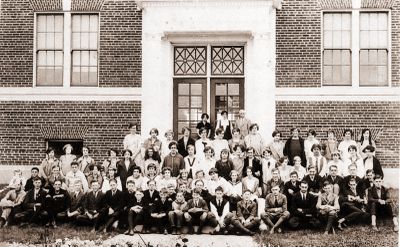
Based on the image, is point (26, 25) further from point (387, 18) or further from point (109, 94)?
point (387, 18)

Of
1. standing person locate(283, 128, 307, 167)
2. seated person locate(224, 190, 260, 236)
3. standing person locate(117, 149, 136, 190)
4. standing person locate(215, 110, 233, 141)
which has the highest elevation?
standing person locate(215, 110, 233, 141)

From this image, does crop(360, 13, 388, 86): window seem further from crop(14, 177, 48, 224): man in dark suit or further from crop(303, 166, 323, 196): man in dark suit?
crop(14, 177, 48, 224): man in dark suit

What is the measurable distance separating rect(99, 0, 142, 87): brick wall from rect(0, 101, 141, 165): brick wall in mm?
602

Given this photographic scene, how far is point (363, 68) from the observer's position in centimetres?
1242

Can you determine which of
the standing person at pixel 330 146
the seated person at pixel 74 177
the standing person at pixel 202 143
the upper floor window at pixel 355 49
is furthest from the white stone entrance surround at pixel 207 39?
the seated person at pixel 74 177

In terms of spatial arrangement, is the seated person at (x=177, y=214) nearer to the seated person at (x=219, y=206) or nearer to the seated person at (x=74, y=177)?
the seated person at (x=219, y=206)

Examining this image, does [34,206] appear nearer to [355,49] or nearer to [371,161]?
[371,161]

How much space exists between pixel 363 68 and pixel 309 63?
124 cm

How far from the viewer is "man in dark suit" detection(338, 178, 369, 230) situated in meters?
9.50

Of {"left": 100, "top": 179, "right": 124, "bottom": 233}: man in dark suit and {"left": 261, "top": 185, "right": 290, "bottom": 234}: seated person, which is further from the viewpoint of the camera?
{"left": 100, "top": 179, "right": 124, "bottom": 233}: man in dark suit

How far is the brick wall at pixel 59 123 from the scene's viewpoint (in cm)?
1250

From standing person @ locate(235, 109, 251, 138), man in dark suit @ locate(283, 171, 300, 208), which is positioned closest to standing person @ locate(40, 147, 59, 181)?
standing person @ locate(235, 109, 251, 138)

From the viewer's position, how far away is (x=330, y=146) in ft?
36.4

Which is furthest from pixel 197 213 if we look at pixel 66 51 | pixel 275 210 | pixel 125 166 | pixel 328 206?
pixel 66 51
